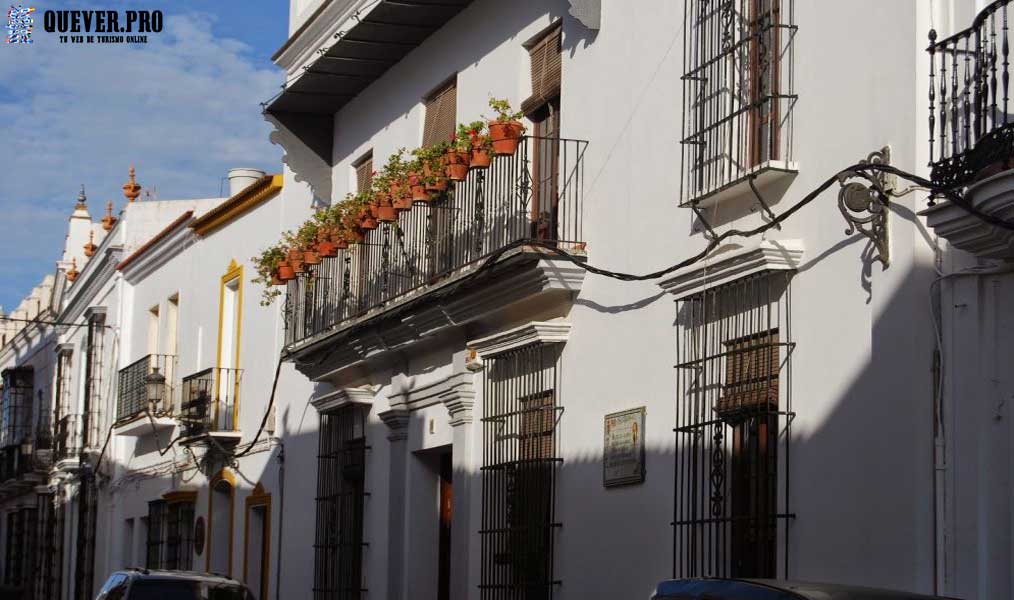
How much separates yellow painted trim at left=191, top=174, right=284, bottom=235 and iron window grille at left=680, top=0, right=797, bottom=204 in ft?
34.5

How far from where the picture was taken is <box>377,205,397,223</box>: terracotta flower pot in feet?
53.7

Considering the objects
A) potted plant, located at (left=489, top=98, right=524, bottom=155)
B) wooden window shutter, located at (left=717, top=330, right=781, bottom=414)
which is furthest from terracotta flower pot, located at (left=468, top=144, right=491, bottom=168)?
wooden window shutter, located at (left=717, top=330, right=781, bottom=414)

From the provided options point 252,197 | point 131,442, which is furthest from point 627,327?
point 131,442

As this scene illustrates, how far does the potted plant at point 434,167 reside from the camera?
49.8ft

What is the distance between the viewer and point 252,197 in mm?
22641

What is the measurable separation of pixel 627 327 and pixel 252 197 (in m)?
10.9

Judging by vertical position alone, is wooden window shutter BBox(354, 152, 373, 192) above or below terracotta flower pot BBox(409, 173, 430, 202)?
above

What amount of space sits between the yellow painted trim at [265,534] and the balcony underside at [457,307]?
3.52m

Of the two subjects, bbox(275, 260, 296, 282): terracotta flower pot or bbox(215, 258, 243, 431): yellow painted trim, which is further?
bbox(215, 258, 243, 431): yellow painted trim

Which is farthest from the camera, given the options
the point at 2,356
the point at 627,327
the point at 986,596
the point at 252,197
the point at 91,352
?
the point at 2,356

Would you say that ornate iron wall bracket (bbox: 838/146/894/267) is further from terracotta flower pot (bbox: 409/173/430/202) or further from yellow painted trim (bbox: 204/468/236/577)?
yellow painted trim (bbox: 204/468/236/577)

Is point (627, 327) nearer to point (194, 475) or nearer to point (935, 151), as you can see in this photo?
point (935, 151)

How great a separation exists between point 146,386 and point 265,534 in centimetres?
509

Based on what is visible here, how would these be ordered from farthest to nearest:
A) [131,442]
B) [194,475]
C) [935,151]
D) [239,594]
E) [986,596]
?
[131,442] → [194,475] → [239,594] → [935,151] → [986,596]
